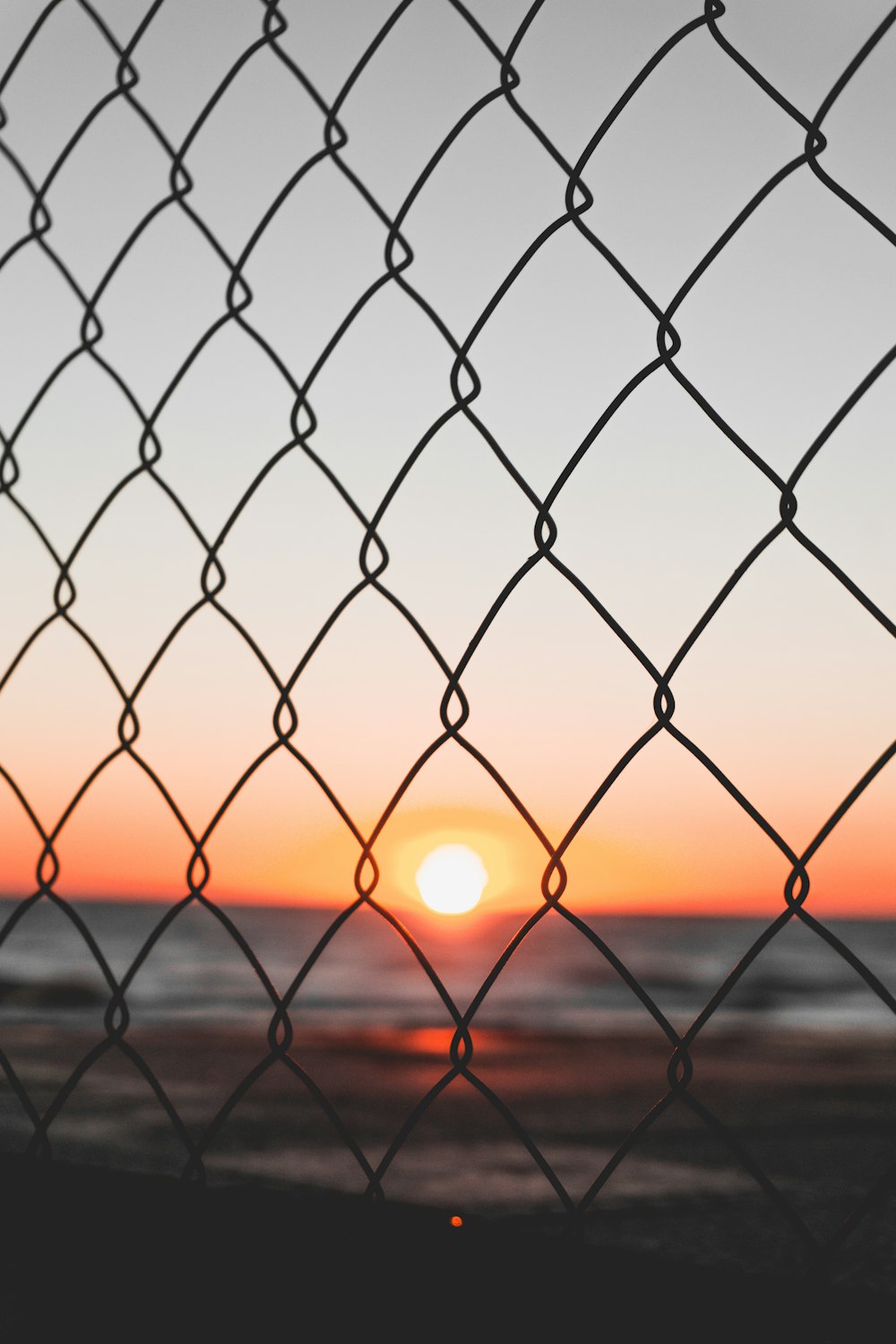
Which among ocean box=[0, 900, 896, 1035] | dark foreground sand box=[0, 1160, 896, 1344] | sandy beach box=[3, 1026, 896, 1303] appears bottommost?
dark foreground sand box=[0, 1160, 896, 1344]

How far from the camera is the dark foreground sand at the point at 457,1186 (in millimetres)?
854

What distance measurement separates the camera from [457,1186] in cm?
288

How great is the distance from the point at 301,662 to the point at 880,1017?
8644mm

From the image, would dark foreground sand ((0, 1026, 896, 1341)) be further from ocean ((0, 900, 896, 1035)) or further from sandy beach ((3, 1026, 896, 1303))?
ocean ((0, 900, 896, 1035))

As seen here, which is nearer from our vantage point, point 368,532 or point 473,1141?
point 368,532

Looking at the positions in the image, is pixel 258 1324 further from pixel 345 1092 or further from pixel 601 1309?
pixel 345 1092

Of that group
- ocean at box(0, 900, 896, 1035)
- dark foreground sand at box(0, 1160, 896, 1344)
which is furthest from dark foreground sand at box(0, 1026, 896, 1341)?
ocean at box(0, 900, 896, 1035)

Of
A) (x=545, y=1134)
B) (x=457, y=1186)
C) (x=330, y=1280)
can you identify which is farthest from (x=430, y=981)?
(x=545, y=1134)

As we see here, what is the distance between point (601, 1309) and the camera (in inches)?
32.2

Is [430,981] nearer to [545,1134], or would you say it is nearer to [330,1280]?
[330,1280]

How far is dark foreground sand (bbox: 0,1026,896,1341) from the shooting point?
854 mm

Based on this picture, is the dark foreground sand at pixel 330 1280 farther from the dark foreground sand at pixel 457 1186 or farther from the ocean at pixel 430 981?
the ocean at pixel 430 981

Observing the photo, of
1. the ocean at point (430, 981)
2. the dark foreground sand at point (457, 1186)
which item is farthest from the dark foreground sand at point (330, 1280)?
the ocean at point (430, 981)

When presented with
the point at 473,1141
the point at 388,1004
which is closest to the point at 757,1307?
the point at 473,1141
